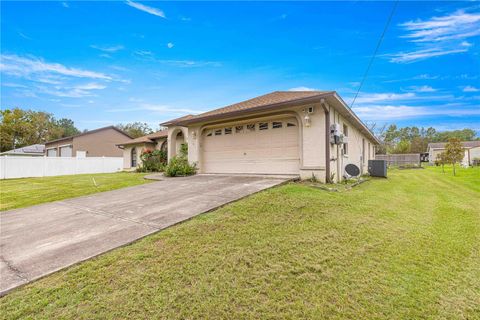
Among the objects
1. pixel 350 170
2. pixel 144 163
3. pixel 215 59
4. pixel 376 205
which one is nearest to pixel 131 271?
pixel 376 205

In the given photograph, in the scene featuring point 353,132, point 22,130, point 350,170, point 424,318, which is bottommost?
point 424,318

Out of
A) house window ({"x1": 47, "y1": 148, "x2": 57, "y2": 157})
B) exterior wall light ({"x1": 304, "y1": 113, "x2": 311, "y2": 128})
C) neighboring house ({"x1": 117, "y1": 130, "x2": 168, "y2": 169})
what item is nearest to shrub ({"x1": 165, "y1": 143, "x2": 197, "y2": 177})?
exterior wall light ({"x1": 304, "y1": 113, "x2": 311, "y2": 128})

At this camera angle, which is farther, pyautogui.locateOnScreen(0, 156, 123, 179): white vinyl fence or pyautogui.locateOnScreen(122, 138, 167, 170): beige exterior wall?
pyautogui.locateOnScreen(122, 138, 167, 170): beige exterior wall

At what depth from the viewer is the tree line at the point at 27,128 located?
33469 mm

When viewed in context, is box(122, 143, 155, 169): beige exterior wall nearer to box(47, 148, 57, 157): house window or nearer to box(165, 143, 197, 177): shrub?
box(165, 143, 197, 177): shrub

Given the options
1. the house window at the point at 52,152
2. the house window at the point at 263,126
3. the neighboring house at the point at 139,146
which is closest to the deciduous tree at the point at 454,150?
the house window at the point at 263,126

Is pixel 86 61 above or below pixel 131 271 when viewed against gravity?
above

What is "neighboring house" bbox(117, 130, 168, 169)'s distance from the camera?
17.2 meters

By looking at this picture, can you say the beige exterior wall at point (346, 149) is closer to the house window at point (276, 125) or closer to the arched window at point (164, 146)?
the house window at point (276, 125)

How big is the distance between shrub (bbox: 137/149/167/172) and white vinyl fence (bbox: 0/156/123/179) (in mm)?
6032

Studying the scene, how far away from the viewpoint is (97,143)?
25.8m

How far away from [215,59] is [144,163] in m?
9.18

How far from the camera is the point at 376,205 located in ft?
17.5

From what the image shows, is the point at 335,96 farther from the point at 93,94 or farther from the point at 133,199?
the point at 93,94
